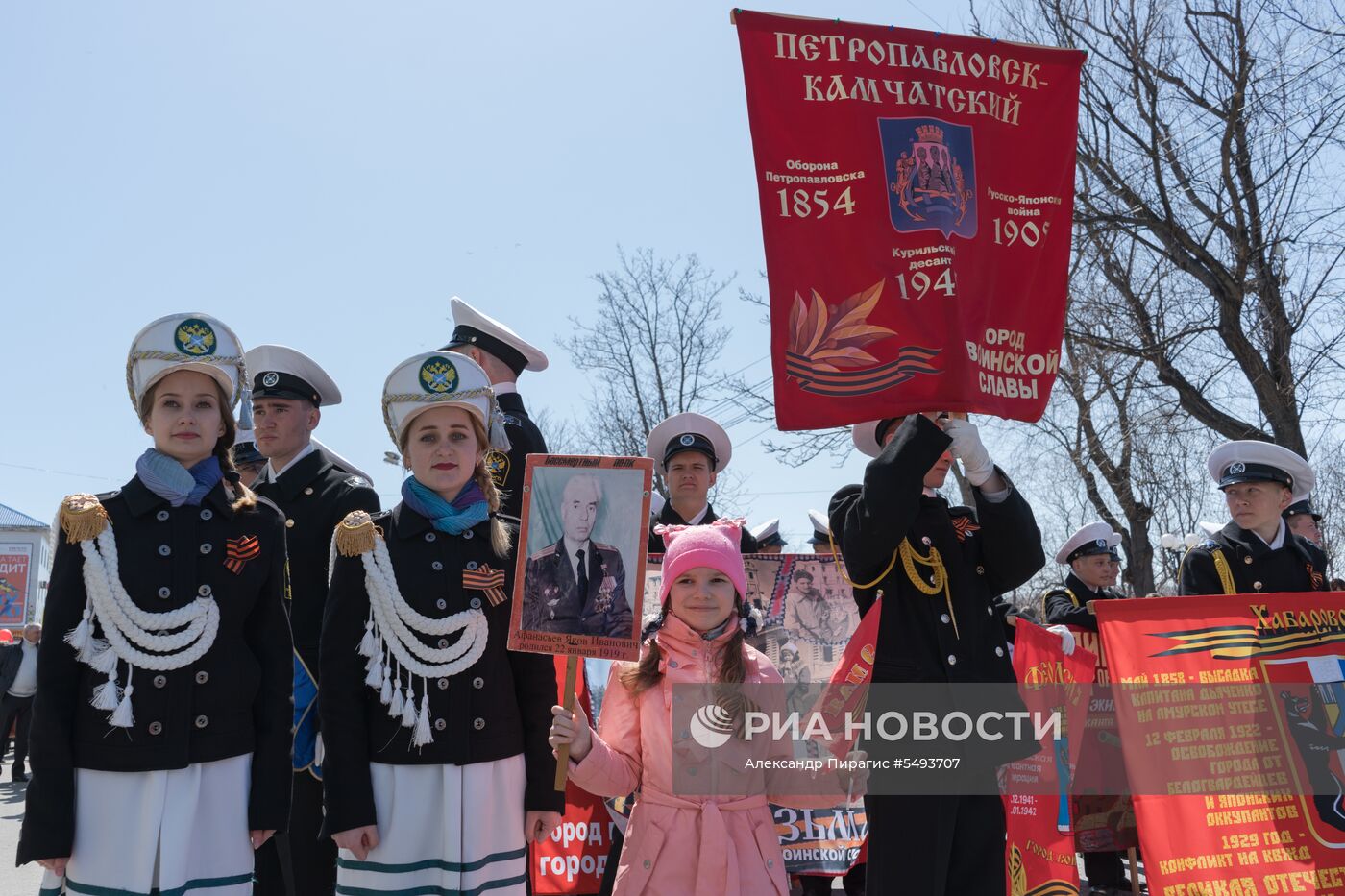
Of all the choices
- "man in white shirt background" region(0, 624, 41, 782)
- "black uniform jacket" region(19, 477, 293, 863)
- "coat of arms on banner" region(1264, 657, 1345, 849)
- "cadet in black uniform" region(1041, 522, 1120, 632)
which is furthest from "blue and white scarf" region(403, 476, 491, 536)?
"man in white shirt background" region(0, 624, 41, 782)

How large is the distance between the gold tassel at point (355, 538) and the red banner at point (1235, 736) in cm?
401

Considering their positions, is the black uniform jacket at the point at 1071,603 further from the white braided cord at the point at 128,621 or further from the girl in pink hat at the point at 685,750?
the white braided cord at the point at 128,621

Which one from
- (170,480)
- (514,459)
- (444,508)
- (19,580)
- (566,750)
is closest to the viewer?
(170,480)

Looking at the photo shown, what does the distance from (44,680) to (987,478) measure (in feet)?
10.3

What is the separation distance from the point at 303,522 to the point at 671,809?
2014 mm

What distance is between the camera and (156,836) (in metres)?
3.21

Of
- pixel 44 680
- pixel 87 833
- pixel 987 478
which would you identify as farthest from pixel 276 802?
pixel 987 478

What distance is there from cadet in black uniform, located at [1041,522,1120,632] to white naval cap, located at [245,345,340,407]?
546 cm

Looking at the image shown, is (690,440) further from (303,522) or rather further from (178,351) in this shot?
(178,351)

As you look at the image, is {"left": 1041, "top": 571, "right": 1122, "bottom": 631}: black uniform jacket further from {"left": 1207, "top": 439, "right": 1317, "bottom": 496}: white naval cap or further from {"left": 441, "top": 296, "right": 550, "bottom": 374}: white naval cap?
{"left": 441, "top": 296, "right": 550, "bottom": 374}: white naval cap

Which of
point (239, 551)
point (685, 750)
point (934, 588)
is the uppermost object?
point (239, 551)

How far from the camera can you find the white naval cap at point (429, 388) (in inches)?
154

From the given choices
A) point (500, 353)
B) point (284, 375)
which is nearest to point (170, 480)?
point (284, 375)

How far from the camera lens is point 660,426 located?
21.0 feet
